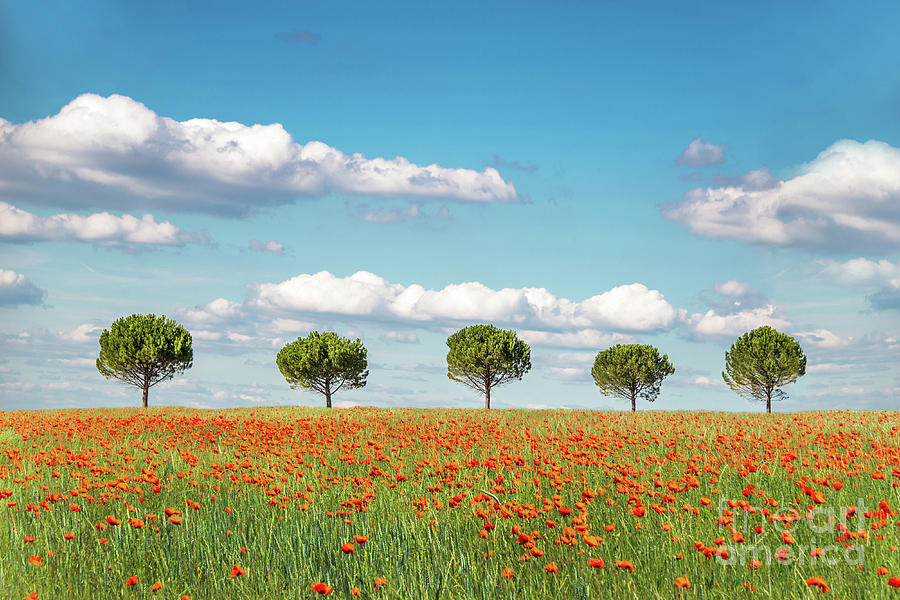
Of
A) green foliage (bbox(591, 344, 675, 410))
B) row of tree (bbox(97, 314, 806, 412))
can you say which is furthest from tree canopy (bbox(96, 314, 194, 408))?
green foliage (bbox(591, 344, 675, 410))

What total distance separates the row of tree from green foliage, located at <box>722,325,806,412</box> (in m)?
0.07

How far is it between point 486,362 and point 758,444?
120 feet

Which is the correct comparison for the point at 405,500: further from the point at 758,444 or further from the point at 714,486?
the point at 758,444

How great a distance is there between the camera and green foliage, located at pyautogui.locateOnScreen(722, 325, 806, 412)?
48531mm

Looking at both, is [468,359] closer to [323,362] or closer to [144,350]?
[323,362]

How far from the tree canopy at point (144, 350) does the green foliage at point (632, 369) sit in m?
32.9

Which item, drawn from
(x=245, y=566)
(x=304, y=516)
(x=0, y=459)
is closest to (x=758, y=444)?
(x=304, y=516)

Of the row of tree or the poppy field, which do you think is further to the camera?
the row of tree

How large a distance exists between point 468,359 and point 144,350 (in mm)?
23560

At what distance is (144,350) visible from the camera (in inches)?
1797

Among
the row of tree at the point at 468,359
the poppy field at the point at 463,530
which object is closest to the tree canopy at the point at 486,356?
the row of tree at the point at 468,359

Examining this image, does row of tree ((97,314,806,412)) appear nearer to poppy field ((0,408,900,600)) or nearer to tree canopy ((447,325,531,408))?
tree canopy ((447,325,531,408))

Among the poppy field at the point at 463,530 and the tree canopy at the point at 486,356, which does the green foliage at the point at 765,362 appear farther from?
the poppy field at the point at 463,530

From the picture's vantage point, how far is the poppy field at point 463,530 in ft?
20.0
